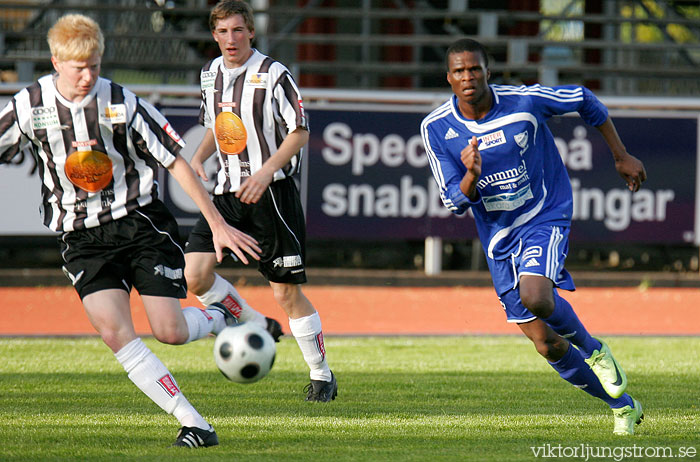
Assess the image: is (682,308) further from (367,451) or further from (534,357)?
(367,451)

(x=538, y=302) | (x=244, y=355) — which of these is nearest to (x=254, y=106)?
(x=244, y=355)

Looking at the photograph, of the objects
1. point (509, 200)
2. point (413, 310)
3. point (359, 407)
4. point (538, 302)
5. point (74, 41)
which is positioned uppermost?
point (74, 41)

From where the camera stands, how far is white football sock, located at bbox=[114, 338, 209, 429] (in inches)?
184

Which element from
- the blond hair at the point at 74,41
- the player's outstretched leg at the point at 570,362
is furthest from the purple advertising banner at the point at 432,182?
the blond hair at the point at 74,41

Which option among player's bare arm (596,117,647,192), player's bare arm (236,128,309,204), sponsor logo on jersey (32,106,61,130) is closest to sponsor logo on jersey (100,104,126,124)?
sponsor logo on jersey (32,106,61,130)

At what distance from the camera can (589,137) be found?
43.1ft

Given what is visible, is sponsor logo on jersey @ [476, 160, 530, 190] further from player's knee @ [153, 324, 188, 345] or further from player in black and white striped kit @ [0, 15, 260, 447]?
player's knee @ [153, 324, 188, 345]

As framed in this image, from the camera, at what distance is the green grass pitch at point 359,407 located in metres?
4.75

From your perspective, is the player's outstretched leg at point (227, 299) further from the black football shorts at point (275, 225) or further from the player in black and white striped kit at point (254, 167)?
the black football shorts at point (275, 225)

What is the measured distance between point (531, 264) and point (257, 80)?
6.53 feet

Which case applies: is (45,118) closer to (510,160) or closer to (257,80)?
→ (257,80)

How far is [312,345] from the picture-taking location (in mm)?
6121

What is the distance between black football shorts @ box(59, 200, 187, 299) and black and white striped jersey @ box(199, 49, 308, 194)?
4.00ft

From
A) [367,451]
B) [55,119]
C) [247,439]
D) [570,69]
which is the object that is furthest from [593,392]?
[570,69]
